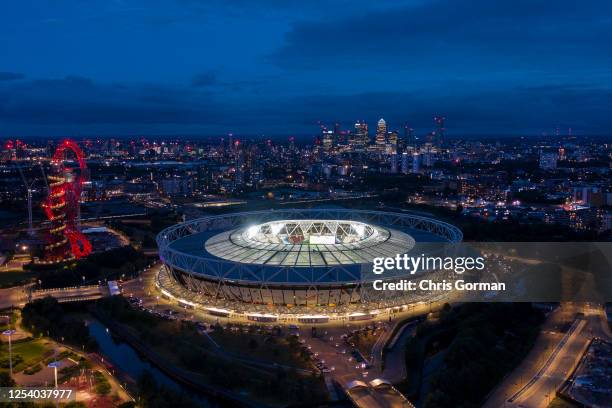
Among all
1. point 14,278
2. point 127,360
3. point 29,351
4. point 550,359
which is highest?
point 14,278

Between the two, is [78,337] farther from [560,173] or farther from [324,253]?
[560,173]

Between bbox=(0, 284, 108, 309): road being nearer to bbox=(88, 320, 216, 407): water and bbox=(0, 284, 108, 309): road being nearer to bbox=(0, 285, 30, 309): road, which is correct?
bbox=(0, 285, 30, 309): road

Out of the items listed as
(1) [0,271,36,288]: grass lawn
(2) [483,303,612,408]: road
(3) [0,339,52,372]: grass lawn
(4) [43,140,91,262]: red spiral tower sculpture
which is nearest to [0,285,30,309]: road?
(1) [0,271,36,288]: grass lawn

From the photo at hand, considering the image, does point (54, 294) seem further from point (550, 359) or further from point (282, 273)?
point (550, 359)

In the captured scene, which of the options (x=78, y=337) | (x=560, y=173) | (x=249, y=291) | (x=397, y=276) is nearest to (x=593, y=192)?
(x=560, y=173)

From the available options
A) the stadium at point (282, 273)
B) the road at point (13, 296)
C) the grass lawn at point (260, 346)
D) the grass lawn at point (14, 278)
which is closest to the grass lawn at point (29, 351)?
the road at point (13, 296)

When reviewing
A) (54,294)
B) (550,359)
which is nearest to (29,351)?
(54,294)
